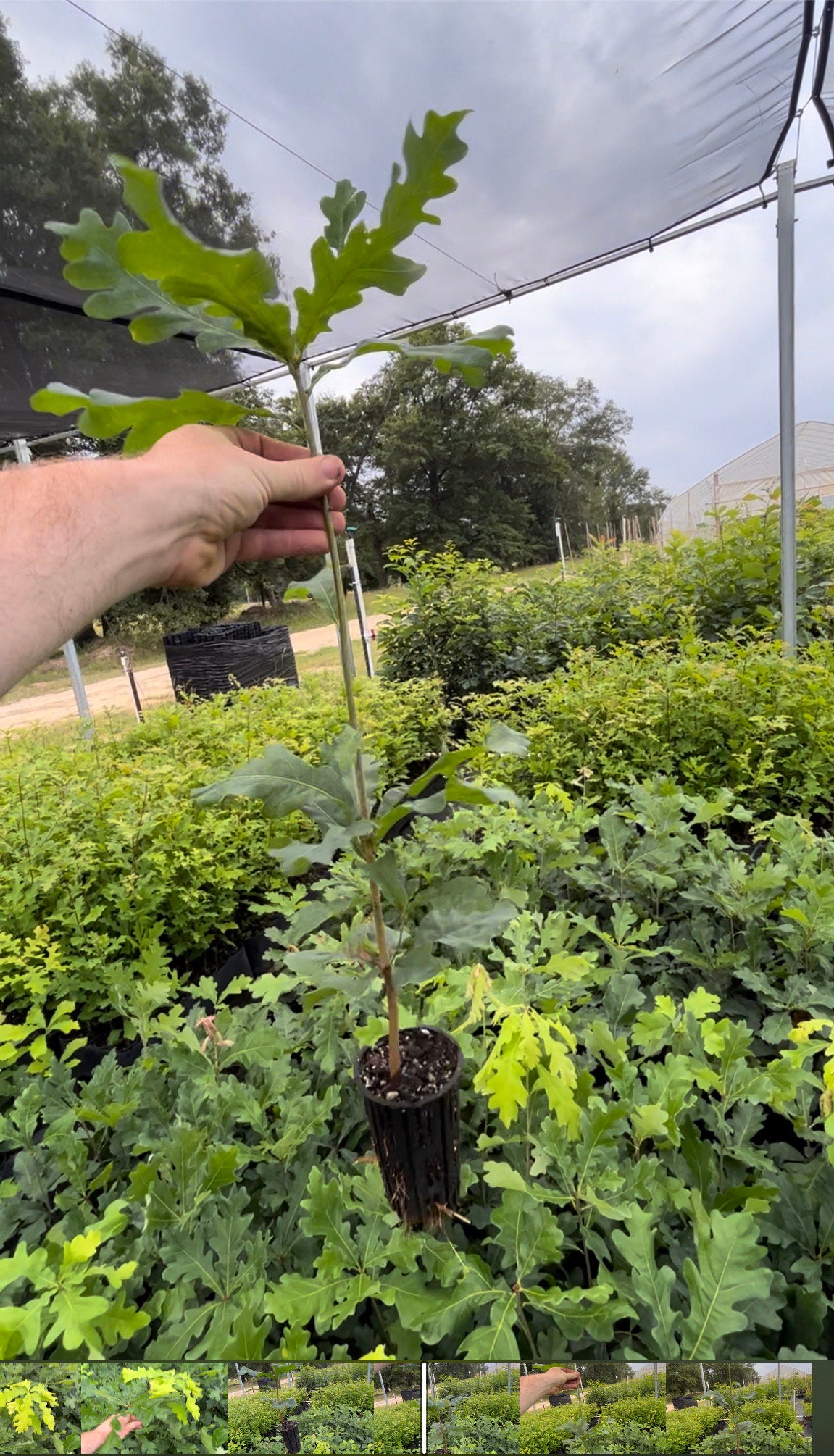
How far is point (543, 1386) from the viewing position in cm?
80

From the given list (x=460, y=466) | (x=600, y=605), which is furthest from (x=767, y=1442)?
(x=460, y=466)

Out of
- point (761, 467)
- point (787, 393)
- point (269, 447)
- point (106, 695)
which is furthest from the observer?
point (761, 467)

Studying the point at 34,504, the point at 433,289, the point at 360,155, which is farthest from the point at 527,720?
the point at 433,289

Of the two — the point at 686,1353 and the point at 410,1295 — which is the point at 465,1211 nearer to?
the point at 410,1295

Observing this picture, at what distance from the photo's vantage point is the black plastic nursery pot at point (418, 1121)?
945 mm

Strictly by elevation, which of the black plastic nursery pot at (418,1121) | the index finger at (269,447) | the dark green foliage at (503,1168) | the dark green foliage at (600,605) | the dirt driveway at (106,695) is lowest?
the dirt driveway at (106,695)

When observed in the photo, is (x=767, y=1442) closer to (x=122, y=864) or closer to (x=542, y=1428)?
(x=542, y=1428)

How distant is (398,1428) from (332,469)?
116 centimetres

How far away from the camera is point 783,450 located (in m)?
3.69

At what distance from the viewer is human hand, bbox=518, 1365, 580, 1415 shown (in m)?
0.80

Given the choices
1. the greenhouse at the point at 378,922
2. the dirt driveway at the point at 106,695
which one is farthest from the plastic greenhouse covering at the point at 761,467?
the greenhouse at the point at 378,922

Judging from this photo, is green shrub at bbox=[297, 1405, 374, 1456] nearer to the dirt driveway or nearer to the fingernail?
the fingernail

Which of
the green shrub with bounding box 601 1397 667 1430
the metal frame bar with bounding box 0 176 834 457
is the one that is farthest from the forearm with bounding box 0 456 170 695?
the metal frame bar with bounding box 0 176 834 457

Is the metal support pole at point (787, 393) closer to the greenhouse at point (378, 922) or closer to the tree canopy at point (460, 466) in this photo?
the greenhouse at point (378, 922)
